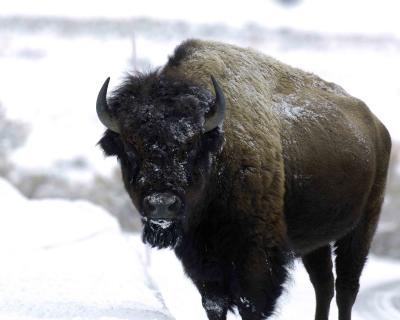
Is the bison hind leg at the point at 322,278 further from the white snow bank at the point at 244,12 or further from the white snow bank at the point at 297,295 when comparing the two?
the white snow bank at the point at 244,12

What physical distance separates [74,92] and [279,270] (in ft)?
82.1

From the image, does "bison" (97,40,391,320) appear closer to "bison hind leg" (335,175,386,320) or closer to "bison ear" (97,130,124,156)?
"bison ear" (97,130,124,156)

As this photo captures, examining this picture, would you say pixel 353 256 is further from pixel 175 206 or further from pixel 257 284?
pixel 175 206

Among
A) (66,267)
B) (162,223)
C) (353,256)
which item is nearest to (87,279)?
(66,267)

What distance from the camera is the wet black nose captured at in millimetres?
6258

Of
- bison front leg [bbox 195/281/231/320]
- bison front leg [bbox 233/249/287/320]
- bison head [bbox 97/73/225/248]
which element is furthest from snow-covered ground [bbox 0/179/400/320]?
bison head [bbox 97/73/225/248]

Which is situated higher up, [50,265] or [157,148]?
[157,148]

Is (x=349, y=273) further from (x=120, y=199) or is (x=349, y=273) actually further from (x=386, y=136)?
(x=120, y=199)

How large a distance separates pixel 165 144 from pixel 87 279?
10.9ft

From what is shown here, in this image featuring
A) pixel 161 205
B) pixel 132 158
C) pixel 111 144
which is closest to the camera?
pixel 161 205

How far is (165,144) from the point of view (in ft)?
21.4

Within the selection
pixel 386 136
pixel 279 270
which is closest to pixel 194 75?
pixel 279 270

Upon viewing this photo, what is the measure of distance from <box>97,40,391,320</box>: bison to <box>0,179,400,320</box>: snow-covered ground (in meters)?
0.50

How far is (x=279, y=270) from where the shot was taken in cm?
715
